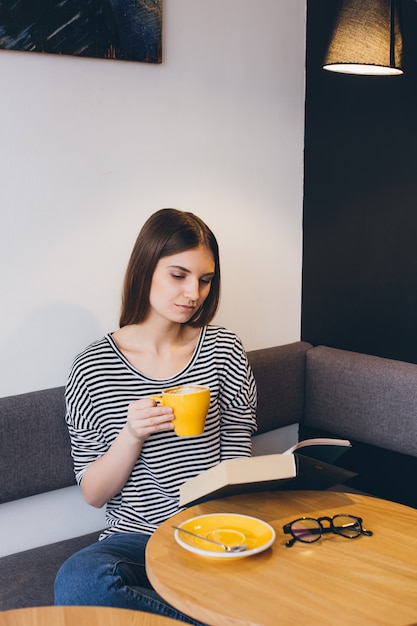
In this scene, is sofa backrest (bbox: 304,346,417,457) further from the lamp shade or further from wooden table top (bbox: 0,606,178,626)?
wooden table top (bbox: 0,606,178,626)

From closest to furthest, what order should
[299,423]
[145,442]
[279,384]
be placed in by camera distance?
[145,442], [279,384], [299,423]

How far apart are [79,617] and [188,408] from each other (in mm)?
544

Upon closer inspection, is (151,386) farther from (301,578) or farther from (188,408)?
(301,578)

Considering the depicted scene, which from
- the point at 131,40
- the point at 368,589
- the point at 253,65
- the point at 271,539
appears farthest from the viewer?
the point at 253,65

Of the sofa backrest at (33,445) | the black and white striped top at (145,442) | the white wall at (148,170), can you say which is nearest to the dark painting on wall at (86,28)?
the white wall at (148,170)

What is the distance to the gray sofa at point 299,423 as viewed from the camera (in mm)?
1926

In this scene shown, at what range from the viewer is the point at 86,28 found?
2.08 meters

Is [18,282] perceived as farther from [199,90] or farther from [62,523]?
[199,90]

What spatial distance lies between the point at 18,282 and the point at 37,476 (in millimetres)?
561

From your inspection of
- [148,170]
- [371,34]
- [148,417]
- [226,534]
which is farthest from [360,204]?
[226,534]

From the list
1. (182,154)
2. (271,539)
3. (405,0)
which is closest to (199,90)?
(182,154)

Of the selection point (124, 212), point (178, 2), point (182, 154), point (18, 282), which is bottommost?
point (18, 282)

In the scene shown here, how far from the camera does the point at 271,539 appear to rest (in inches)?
53.8

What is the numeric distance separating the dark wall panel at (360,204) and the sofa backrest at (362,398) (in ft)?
0.48
